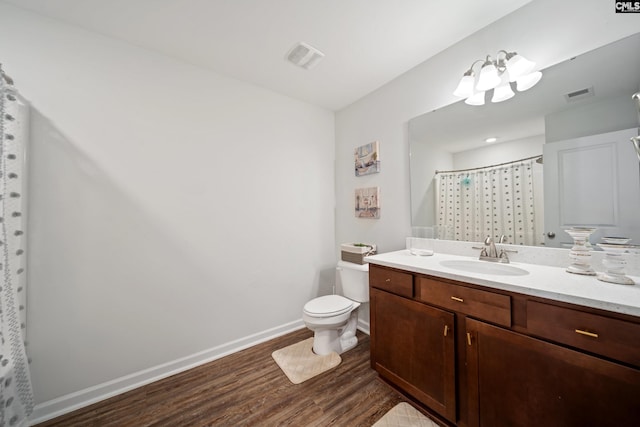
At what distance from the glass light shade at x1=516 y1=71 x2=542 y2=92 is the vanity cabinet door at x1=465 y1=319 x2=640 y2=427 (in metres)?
1.49

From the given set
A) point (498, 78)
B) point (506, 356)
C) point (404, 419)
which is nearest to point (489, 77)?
point (498, 78)

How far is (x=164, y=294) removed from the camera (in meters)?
1.78

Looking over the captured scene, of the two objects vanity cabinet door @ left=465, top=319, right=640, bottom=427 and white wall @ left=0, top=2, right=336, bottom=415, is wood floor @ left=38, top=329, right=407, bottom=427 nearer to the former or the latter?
white wall @ left=0, top=2, right=336, bottom=415

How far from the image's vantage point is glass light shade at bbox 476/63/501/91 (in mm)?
1485

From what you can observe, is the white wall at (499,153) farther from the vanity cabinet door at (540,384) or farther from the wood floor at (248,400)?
the wood floor at (248,400)

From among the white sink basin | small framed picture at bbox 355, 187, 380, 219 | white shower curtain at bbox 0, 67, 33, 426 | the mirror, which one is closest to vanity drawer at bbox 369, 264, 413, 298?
the white sink basin

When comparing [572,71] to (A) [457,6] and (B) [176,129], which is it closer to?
(A) [457,6]

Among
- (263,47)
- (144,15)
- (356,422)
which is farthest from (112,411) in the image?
(263,47)

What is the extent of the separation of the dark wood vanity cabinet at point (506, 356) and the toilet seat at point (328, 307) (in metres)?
0.44

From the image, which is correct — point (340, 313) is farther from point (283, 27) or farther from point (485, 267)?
point (283, 27)

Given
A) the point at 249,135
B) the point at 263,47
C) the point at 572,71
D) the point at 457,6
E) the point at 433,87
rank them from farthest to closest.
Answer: the point at 249,135
the point at 433,87
the point at 263,47
the point at 457,6
the point at 572,71

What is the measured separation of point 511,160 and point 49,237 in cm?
308

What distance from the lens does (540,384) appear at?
36.9 inches

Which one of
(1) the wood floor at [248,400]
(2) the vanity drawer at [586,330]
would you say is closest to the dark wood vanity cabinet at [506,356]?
(2) the vanity drawer at [586,330]
